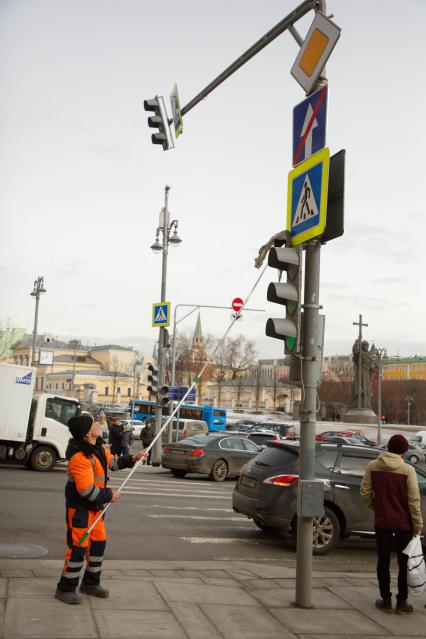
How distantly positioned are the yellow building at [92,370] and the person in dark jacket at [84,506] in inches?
4498

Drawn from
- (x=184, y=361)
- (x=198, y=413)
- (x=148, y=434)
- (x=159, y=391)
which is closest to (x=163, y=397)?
(x=159, y=391)

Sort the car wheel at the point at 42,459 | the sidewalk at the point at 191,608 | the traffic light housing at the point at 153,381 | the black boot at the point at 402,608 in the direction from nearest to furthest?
the sidewalk at the point at 191,608 < the black boot at the point at 402,608 < the car wheel at the point at 42,459 < the traffic light housing at the point at 153,381

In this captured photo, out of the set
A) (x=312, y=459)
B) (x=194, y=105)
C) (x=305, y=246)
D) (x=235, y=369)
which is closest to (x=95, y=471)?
(x=312, y=459)

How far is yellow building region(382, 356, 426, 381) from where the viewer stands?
573 ft

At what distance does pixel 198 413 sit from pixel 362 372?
15.0 metres

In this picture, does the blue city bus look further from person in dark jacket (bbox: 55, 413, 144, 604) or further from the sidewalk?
person in dark jacket (bbox: 55, 413, 144, 604)

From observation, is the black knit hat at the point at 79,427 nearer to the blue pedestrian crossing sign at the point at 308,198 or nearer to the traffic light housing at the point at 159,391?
the blue pedestrian crossing sign at the point at 308,198

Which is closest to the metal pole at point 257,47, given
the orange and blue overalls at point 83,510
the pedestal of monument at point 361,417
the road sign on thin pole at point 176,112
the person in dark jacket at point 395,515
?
the road sign on thin pole at point 176,112

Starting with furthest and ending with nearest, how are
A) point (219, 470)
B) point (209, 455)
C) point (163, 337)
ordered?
1. point (163, 337)
2. point (219, 470)
3. point (209, 455)

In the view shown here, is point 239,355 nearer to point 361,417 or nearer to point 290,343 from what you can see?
point 361,417

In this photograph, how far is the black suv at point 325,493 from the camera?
35.0 ft

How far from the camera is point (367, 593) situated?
778cm

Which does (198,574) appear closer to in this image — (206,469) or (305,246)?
(305,246)

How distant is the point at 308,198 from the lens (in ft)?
23.5
